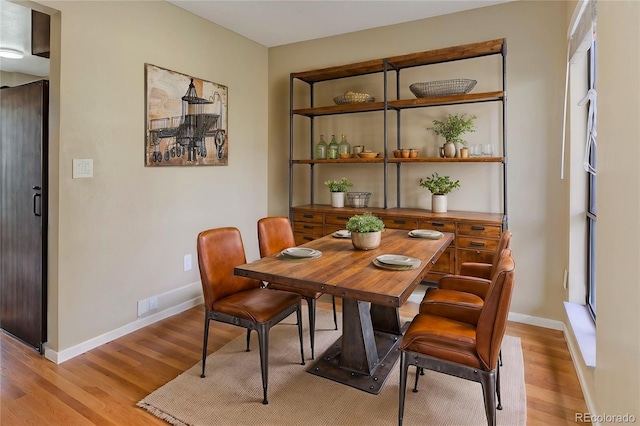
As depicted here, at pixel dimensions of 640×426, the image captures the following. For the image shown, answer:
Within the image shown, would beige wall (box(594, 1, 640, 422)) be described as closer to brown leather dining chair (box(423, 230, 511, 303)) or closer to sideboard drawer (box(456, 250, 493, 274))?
brown leather dining chair (box(423, 230, 511, 303))

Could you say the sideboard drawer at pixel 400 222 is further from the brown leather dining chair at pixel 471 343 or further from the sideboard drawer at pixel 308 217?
the brown leather dining chair at pixel 471 343

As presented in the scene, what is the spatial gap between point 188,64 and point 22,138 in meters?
1.44

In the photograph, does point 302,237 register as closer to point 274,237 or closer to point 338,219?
point 338,219

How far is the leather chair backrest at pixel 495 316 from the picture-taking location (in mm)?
1535

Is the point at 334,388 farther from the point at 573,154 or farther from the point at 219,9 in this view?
the point at 219,9

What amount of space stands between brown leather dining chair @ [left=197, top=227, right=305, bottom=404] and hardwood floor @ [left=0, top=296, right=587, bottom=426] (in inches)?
17.1

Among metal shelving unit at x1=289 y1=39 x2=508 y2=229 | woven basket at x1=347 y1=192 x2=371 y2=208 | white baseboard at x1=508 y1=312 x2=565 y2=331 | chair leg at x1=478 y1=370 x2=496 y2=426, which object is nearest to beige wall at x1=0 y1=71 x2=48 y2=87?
metal shelving unit at x1=289 y1=39 x2=508 y2=229

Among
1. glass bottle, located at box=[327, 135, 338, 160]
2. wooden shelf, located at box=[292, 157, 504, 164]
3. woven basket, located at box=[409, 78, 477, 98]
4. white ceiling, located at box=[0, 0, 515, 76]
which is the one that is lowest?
wooden shelf, located at box=[292, 157, 504, 164]

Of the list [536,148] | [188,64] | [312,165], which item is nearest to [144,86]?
[188,64]

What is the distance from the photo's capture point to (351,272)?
1.90 meters

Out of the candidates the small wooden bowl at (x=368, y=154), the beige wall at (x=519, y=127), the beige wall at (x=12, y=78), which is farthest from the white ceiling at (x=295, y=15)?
the small wooden bowl at (x=368, y=154)

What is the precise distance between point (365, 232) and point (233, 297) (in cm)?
90

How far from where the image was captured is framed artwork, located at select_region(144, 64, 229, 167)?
3.12m

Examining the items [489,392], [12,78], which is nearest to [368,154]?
[489,392]
